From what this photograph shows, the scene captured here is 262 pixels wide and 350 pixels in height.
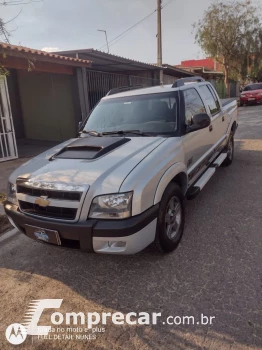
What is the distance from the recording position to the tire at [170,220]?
Answer: 8.95 ft

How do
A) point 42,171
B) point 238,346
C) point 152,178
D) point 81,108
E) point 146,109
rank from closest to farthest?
point 238,346, point 152,178, point 42,171, point 146,109, point 81,108

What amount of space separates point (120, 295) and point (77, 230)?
2.40ft

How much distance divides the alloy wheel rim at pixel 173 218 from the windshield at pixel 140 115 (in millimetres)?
904

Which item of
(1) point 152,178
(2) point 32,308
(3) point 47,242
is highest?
(1) point 152,178

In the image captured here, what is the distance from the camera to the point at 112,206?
2391 mm

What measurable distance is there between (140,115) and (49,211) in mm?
1837

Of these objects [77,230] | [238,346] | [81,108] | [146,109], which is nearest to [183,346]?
[238,346]

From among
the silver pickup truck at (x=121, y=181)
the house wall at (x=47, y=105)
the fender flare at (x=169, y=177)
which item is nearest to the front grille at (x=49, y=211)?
the silver pickup truck at (x=121, y=181)

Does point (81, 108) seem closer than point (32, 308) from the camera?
No

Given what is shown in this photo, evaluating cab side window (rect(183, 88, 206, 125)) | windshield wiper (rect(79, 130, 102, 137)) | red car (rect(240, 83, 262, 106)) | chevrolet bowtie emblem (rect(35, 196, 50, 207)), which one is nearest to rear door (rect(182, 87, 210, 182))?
cab side window (rect(183, 88, 206, 125))

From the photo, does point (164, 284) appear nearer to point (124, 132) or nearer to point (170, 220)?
point (170, 220)

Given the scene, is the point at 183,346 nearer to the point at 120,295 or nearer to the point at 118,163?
the point at 120,295

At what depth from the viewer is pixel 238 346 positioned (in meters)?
1.93

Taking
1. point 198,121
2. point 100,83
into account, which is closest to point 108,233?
point 198,121
